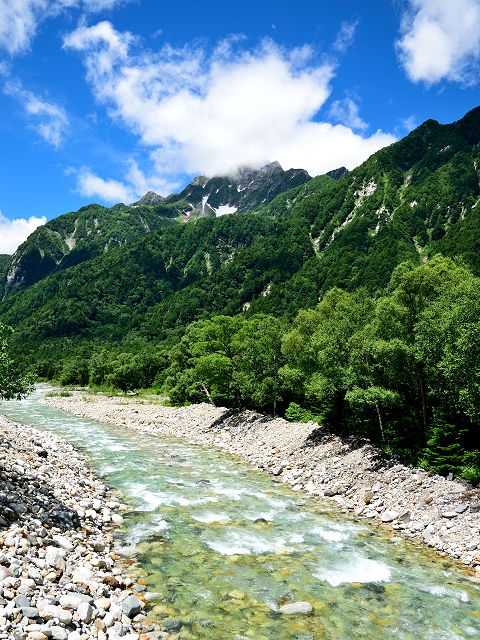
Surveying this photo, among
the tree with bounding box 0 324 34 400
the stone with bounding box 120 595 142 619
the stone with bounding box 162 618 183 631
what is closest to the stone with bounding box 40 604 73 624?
the stone with bounding box 120 595 142 619

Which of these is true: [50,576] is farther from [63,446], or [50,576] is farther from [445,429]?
[63,446]

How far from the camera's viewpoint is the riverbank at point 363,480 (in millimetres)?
19141

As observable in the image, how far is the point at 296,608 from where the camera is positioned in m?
13.5

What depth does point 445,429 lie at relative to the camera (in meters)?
24.5

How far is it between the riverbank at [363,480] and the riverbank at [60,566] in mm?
12645

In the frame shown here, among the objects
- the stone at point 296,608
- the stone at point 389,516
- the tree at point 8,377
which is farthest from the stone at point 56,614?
the stone at point 389,516

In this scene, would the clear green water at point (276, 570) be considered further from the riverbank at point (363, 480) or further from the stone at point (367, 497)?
the stone at point (367, 497)

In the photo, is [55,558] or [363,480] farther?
[363,480]

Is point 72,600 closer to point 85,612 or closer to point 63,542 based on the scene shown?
point 85,612

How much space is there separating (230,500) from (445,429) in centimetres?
1286

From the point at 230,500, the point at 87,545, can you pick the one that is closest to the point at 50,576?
the point at 87,545

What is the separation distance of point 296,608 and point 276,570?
257 cm

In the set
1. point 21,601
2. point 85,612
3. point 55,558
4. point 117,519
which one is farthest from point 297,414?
point 21,601

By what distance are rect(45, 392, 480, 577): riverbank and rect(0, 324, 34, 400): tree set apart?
56.5 ft
